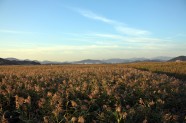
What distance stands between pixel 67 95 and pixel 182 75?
19671 millimetres

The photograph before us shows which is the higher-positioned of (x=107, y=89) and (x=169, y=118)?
(x=107, y=89)

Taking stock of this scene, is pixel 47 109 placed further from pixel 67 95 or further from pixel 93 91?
pixel 93 91

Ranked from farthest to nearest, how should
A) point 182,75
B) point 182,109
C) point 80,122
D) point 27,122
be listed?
point 182,75
point 182,109
point 27,122
point 80,122

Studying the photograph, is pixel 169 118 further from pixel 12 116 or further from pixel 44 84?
pixel 44 84

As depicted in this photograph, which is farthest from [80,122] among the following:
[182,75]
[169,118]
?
[182,75]

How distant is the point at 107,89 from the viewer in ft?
29.0

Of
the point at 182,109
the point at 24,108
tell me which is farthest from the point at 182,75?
the point at 24,108

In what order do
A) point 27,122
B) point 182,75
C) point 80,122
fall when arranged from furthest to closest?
point 182,75
point 27,122
point 80,122

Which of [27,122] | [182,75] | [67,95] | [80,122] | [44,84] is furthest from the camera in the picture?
[182,75]

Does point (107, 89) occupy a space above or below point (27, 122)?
above

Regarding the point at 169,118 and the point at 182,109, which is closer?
the point at 169,118

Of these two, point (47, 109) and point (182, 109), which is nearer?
point (47, 109)

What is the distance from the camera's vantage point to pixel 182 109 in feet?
30.8

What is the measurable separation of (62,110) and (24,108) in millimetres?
1054
